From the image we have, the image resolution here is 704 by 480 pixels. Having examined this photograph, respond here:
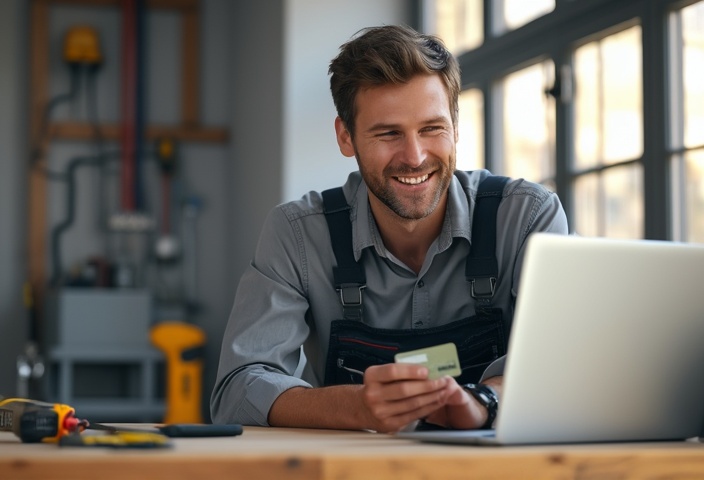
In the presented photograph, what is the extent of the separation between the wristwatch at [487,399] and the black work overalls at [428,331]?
36cm

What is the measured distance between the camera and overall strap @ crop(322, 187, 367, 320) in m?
1.90

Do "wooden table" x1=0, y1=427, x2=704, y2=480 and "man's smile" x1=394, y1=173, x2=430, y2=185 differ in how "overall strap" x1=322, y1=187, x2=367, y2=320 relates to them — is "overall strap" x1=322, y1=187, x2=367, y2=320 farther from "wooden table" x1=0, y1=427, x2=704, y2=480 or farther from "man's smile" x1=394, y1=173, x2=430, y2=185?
"wooden table" x1=0, y1=427, x2=704, y2=480

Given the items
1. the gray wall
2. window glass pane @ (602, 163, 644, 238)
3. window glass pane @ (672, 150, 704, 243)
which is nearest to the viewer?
window glass pane @ (672, 150, 704, 243)

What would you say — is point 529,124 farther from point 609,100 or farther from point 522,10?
point 609,100

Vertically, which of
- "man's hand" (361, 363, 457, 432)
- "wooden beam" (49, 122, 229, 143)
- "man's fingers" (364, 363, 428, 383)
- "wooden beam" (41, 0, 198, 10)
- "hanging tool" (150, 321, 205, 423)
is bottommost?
"hanging tool" (150, 321, 205, 423)

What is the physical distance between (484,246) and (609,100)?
161cm

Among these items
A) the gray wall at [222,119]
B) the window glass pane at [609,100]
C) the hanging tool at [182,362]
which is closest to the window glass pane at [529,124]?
the window glass pane at [609,100]

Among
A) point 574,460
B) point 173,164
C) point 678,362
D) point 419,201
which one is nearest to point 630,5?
point 419,201

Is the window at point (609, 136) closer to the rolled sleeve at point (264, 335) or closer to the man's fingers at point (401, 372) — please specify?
the rolled sleeve at point (264, 335)

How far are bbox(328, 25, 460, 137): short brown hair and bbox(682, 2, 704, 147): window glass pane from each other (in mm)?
1145

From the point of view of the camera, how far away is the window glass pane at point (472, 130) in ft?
14.1

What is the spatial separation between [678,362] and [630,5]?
2.16 metres

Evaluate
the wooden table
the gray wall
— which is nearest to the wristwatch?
the wooden table

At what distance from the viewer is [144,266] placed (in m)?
6.01
